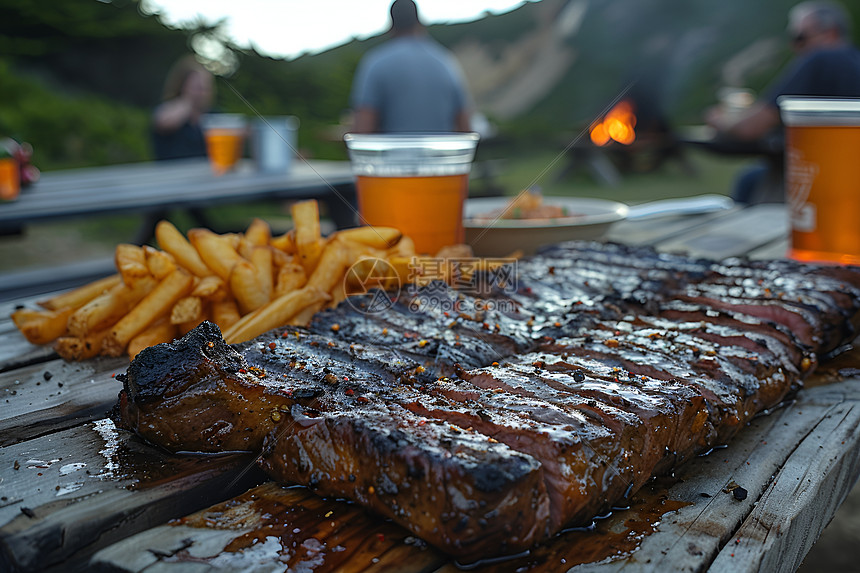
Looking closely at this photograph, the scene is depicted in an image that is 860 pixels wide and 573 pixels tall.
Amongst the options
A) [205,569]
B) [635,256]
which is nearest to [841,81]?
[635,256]

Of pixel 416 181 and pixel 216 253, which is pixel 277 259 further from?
pixel 416 181

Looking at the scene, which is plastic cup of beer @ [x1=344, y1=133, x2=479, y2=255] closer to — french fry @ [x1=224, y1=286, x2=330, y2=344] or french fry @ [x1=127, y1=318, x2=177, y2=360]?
french fry @ [x1=224, y1=286, x2=330, y2=344]

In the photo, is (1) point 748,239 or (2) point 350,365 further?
(1) point 748,239

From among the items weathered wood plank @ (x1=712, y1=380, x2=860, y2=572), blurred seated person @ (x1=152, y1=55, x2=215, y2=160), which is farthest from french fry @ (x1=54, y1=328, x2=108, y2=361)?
blurred seated person @ (x1=152, y1=55, x2=215, y2=160)

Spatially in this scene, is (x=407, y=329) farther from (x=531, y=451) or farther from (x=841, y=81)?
(x=841, y=81)

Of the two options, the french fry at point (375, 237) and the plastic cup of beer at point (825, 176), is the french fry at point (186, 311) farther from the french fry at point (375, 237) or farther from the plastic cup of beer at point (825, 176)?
A: the plastic cup of beer at point (825, 176)

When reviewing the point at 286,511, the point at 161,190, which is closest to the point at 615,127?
the point at 161,190
